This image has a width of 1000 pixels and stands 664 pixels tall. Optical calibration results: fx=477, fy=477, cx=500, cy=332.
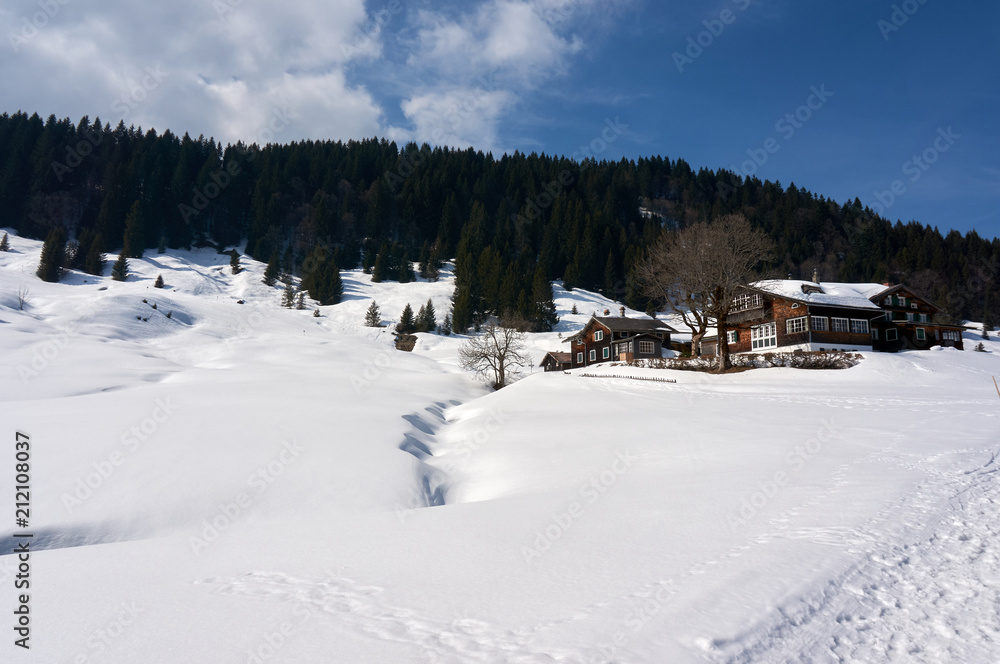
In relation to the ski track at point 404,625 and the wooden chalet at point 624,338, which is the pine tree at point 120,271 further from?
the ski track at point 404,625

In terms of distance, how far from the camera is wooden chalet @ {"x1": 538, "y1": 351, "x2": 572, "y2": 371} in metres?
54.2

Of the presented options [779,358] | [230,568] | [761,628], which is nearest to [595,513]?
[761,628]

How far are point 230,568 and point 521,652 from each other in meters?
3.99

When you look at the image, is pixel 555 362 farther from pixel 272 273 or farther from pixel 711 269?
pixel 272 273

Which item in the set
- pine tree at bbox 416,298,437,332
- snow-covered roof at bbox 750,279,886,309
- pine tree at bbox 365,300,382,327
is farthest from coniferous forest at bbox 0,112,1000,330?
snow-covered roof at bbox 750,279,886,309

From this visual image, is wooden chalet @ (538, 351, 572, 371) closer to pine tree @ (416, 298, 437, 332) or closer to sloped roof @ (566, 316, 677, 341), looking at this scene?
sloped roof @ (566, 316, 677, 341)

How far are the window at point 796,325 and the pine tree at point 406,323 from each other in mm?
43540

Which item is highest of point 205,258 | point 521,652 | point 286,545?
point 205,258

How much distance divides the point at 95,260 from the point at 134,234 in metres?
15.3

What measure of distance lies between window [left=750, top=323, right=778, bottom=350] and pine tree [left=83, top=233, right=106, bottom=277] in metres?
83.7

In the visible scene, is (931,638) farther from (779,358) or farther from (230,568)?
(779,358)

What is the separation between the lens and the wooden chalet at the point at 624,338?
50.0 m

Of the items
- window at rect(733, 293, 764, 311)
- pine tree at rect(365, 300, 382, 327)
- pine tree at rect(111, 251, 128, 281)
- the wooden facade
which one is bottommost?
the wooden facade

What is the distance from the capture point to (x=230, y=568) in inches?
224
